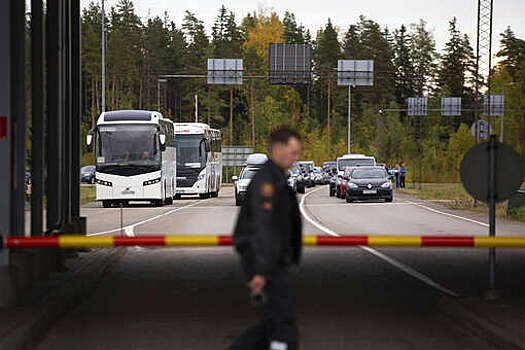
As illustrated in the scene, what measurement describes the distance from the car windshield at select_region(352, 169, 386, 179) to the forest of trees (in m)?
33.1

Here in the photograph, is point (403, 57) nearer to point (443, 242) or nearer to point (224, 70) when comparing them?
point (224, 70)

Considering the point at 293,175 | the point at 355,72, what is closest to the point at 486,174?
the point at 293,175

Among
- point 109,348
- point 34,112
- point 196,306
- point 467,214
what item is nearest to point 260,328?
point 109,348

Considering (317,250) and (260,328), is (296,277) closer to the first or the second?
(317,250)

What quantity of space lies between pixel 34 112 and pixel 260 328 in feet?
25.5

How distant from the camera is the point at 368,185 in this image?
4453 cm

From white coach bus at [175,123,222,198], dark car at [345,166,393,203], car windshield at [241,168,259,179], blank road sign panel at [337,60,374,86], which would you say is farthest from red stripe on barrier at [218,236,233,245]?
blank road sign panel at [337,60,374,86]

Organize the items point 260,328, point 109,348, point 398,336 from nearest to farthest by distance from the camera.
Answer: point 260,328, point 109,348, point 398,336

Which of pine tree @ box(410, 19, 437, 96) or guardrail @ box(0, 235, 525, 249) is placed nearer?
guardrail @ box(0, 235, 525, 249)

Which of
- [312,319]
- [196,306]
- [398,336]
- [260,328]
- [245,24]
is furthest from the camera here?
[245,24]

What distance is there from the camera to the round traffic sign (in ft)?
36.4

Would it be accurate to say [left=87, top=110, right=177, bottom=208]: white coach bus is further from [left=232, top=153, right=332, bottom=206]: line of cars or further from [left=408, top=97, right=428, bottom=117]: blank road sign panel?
[left=408, top=97, right=428, bottom=117]: blank road sign panel

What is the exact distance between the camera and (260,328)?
647 cm

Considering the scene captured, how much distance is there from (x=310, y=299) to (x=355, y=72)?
46.2 metres
